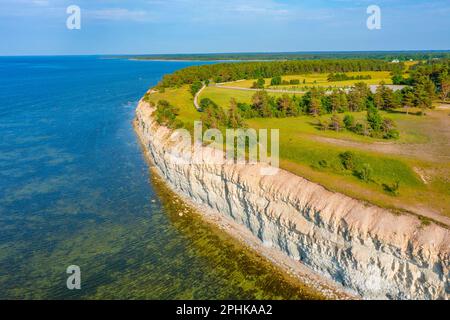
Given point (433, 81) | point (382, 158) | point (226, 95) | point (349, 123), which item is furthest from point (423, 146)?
point (226, 95)

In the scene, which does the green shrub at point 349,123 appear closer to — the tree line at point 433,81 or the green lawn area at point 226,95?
the tree line at point 433,81

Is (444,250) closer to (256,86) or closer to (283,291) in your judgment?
Result: (283,291)

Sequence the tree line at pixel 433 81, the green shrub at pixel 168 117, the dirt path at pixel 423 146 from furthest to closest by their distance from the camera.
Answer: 1. the tree line at pixel 433 81
2. the green shrub at pixel 168 117
3. the dirt path at pixel 423 146

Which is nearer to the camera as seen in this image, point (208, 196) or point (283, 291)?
point (283, 291)

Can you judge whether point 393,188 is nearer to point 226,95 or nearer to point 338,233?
point 338,233

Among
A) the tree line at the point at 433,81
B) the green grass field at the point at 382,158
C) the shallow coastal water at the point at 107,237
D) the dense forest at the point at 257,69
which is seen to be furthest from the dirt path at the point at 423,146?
the dense forest at the point at 257,69
